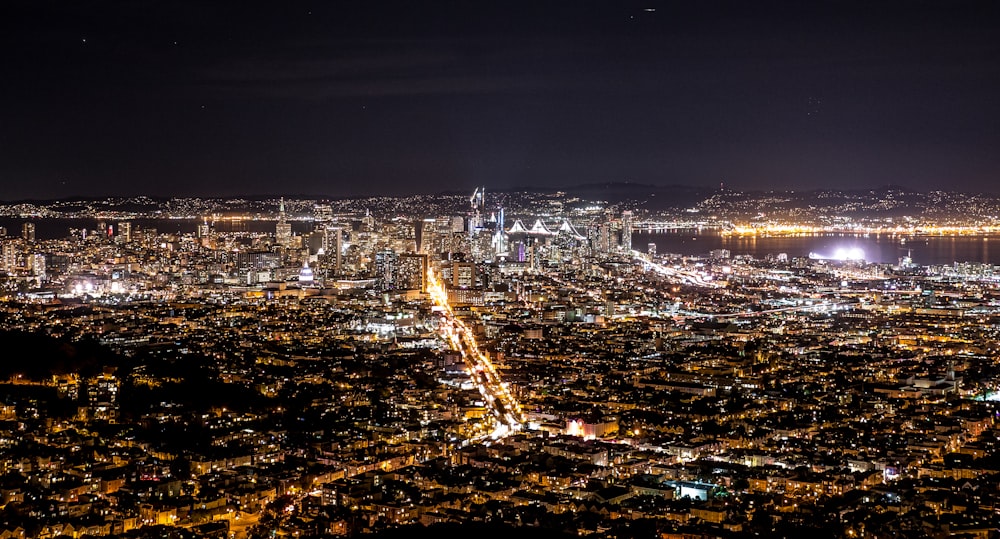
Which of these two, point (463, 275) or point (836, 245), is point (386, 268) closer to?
point (463, 275)

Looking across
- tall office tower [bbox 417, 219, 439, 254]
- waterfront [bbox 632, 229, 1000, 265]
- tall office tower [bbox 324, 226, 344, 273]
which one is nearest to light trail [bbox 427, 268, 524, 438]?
tall office tower [bbox 324, 226, 344, 273]

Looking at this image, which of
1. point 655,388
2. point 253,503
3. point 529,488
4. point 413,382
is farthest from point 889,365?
point 253,503

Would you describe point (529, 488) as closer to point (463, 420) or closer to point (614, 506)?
point (614, 506)

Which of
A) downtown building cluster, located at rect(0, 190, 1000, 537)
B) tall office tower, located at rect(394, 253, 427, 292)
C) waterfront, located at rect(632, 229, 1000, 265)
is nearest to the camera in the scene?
downtown building cluster, located at rect(0, 190, 1000, 537)

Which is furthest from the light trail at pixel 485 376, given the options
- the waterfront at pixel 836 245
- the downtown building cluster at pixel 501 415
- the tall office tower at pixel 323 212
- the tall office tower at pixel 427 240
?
the tall office tower at pixel 323 212

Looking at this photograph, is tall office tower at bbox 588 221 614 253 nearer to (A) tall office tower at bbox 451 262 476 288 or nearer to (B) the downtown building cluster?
(A) tall office tower at bbox 451 262 476 288

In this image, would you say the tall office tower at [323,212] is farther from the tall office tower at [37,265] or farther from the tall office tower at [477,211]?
the tall office tower at [37,265]
